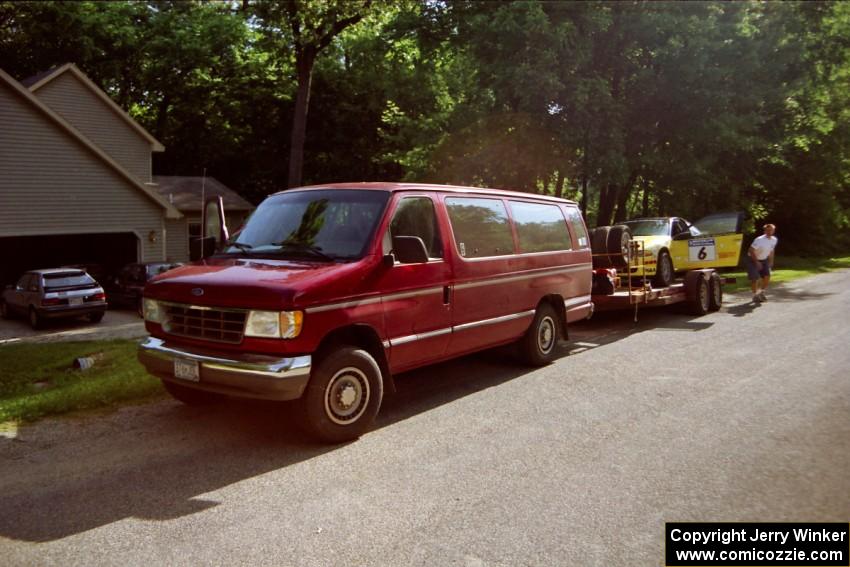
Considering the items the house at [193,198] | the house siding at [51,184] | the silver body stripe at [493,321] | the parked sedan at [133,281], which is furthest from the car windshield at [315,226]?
the house at [193,198]

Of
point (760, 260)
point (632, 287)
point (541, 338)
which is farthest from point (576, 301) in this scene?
point (760, 260)

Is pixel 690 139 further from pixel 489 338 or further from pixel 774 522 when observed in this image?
pixel 774 522

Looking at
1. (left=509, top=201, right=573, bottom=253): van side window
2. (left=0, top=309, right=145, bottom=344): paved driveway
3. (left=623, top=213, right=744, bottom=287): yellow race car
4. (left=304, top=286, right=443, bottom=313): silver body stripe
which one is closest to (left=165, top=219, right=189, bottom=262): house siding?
(left=0, top=309, right=145, bottom=344): paved driveway

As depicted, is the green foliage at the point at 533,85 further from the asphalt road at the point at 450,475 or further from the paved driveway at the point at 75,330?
the asphalt road at the point at 450,475

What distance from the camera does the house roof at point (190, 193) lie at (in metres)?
29.4

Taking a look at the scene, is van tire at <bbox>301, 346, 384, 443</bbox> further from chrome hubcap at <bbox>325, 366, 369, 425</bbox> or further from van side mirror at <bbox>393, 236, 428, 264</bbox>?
van side mirror at <bbox>393, 236, 428, 264</bbox>

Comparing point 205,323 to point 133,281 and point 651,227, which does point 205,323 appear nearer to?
point 651,227

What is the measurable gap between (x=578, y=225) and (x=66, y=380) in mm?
7459

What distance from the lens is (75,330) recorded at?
16250 millimetres

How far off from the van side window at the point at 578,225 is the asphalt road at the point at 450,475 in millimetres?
2577

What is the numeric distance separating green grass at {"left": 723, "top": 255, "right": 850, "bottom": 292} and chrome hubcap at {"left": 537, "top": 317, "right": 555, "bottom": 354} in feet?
36.1

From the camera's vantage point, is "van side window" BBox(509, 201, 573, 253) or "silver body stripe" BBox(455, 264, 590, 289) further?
"van side window" BBox(509, 201, 573, 253)

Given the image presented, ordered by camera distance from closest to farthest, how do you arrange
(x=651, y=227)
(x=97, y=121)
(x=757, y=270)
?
(x=651, y=227), (x=757, y=270), (x=97, y=121)

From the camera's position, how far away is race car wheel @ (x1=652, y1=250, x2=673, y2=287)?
12547mm
